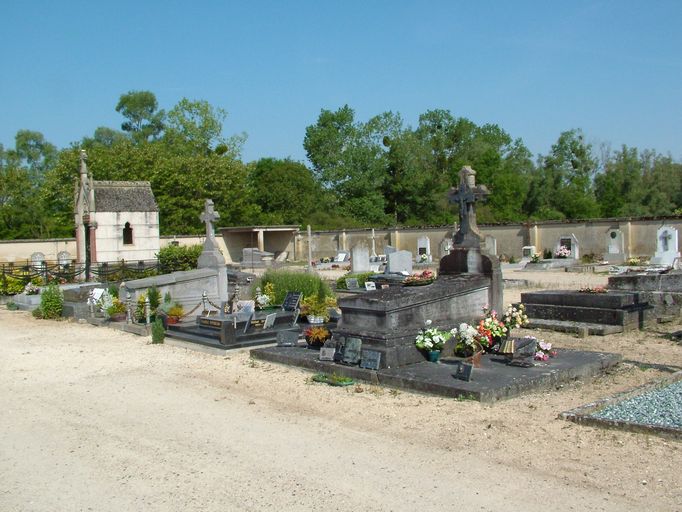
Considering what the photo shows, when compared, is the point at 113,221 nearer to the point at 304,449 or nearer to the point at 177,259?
the point at 177,259

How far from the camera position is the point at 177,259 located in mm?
27266

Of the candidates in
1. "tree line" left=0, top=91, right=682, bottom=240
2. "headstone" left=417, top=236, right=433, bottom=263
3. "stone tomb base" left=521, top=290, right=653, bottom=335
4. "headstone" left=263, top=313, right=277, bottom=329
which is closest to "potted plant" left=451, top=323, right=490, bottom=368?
"stone tomb base" left=521, top=290, right=653, bottom=335

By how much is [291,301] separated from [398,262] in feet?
26.0

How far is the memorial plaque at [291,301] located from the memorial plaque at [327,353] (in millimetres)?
5064

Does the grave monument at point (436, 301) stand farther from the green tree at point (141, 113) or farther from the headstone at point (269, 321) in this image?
the green tree at point (141, 113)

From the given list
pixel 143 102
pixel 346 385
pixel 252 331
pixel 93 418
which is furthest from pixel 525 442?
pixel 143 102

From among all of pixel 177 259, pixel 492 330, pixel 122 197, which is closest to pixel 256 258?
pixel 122 197

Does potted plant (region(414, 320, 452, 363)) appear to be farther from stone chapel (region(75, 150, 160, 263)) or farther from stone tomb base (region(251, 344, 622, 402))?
stone chapel (region(75, 150, 160, 263))

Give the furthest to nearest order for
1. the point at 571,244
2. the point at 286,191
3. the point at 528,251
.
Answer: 1. the point at 286,191
2. the point at 528,251
3. the point at 571,244

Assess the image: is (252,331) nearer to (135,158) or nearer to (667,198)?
(135,158)

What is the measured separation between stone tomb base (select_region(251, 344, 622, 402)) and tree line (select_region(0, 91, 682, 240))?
40.2 m

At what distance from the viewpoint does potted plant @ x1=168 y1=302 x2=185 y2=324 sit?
15298mm

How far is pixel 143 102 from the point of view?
240 ft

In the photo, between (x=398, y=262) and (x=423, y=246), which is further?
(x=423, y=246)
